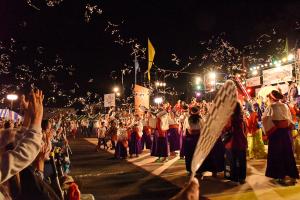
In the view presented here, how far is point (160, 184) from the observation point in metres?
7.85

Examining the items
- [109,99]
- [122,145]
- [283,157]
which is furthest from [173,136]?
[283,157]

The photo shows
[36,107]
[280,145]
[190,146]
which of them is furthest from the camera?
[190,146]

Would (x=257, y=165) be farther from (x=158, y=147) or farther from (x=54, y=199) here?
(x=54, y=199)

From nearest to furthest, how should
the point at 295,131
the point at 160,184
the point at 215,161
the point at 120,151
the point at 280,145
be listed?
the point at 280,145, the point at 160,184, the point at 215,161, the point at 295,131, the point at 120,151

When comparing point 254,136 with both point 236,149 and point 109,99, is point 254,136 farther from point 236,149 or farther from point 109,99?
point 109,99

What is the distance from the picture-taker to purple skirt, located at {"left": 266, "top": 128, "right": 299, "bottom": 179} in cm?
697

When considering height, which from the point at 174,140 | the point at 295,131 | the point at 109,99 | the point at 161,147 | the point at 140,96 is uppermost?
the point at 140,96

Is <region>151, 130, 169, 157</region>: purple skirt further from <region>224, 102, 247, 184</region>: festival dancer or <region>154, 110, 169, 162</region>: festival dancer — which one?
<region>224, 102, 247, 184</region>: festival dancer

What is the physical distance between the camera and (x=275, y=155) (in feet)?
23.1

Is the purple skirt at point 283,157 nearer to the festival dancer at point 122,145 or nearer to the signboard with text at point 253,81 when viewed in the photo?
the festival dancer at point 122,145

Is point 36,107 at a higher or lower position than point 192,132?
higher

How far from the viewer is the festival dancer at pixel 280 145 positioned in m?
6.98

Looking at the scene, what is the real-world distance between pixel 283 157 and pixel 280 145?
262 mm

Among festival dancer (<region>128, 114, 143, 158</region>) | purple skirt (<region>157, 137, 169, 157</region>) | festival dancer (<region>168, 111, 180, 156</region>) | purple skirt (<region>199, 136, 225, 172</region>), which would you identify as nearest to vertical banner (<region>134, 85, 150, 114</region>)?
festival dancer (<region>128, 114, 143, 158</region>)
